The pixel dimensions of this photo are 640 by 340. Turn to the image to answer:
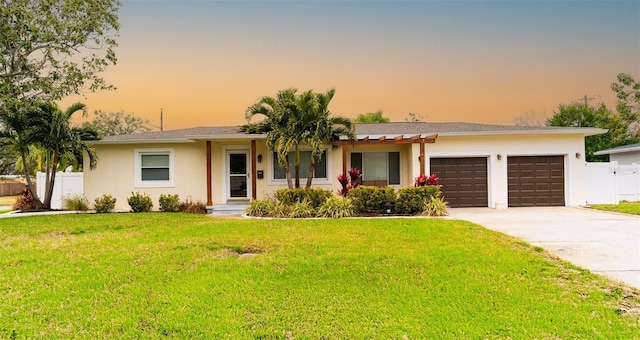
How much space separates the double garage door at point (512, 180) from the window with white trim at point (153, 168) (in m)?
10.0

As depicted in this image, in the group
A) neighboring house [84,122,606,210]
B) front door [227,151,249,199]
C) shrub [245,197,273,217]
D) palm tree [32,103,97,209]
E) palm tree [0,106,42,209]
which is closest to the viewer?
shrub [245,197,273,217]

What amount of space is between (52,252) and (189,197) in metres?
7.89

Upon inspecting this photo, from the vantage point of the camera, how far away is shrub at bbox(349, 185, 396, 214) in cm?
1196

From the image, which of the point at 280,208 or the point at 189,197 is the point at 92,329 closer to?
the point at 280,208

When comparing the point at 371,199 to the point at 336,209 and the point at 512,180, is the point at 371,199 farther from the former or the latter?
the point at 512,180

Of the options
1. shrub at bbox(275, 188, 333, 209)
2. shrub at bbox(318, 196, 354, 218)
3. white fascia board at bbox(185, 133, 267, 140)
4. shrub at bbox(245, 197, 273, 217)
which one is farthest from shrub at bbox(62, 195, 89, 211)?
shrub at bbox(318, 196, 354, 218)

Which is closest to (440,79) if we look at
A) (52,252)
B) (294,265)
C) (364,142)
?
(364,142)

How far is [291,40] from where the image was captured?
16578 mm

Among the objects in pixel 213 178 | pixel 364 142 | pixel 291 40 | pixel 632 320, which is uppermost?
pixel 291 40

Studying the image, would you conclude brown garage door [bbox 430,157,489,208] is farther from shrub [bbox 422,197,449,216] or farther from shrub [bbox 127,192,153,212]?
shrub [bbox 127,192,153,212]

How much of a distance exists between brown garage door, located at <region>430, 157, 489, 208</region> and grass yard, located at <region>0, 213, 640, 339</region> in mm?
6928

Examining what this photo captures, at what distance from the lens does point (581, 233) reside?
8.34m

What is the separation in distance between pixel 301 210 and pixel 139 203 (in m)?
6.15

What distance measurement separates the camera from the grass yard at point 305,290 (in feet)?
12.4
